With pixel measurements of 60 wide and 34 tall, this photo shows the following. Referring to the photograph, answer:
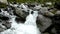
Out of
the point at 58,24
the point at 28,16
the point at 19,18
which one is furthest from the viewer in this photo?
the point at 28,16

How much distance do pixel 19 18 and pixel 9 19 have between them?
3.71 ft

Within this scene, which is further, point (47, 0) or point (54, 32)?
point (47, 0)

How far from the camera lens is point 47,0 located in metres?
26.6

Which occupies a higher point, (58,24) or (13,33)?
(58,24)

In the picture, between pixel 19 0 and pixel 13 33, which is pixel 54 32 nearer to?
pixel 13 33

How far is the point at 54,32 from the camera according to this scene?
12156 mm

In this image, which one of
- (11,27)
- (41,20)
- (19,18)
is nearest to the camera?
(41,20)

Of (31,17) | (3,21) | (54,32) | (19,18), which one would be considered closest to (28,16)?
(31,17)

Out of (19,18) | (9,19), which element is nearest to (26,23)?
(19,18)

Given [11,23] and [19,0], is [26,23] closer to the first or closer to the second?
[11,23]

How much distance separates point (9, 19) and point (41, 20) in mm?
3952

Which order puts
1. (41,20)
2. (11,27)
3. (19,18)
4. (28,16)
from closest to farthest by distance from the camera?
(41,20)
(11,27)
(19,18)
(28,16)

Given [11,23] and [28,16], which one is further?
[28,16]

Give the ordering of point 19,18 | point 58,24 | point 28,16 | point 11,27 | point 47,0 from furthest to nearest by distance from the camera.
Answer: point 47,0 → point 28,16 → point 19,18 → point 11,27 → point 58,24
